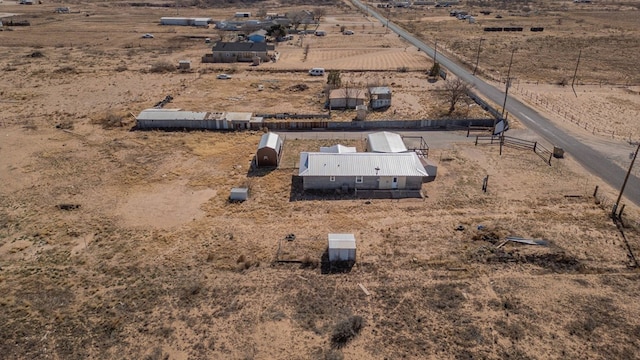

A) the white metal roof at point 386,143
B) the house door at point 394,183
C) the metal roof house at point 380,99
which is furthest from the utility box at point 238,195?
the metal roof house at point 380,99

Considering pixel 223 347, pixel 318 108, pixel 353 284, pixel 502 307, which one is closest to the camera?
pixel 223 347

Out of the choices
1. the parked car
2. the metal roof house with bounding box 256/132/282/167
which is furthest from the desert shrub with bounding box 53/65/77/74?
the metal roof house with bounding box 256/132/282/167

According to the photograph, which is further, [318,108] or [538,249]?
[318,108]

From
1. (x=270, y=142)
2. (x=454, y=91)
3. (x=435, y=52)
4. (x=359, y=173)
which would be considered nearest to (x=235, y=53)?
(x=435, y=52)

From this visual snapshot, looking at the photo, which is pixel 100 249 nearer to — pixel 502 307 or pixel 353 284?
pixel 353 284

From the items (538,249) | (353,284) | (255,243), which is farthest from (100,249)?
(538,249)

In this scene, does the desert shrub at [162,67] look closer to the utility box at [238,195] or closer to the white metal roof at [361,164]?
the white metal roof at [361,164]

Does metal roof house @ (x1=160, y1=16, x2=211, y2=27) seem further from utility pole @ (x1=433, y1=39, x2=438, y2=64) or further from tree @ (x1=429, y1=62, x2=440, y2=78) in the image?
tree @ (x1=429, y1=62, x2=440, y2=78)
